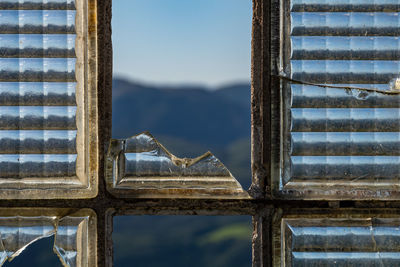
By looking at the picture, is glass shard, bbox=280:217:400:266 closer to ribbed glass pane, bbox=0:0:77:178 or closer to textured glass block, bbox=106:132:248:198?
textured glass block, bbox=106:132:248:198

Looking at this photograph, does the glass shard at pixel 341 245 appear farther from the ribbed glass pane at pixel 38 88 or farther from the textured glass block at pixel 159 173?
the ribbed glass pane at pixel 38 88

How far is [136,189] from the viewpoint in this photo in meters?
1.05

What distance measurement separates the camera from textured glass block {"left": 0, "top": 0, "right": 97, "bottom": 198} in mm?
1038

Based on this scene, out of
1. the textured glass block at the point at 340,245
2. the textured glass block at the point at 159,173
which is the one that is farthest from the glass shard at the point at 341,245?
the textured glass block at the point at 159,173

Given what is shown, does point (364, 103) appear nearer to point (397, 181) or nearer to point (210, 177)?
point (397, 181)

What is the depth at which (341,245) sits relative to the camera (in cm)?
105

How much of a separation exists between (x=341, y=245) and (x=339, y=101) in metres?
0.35

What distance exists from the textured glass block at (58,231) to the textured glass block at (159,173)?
Answer: 0.38ft

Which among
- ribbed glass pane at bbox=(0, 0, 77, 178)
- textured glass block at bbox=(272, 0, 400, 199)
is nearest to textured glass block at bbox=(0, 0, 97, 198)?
ribbed glass pane at bbox=(0, 0, 77, 178)

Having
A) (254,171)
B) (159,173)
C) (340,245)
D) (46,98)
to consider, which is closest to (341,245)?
(340,245)

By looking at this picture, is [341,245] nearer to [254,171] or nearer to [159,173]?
[254,171]

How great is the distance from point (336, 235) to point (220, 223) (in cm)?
886

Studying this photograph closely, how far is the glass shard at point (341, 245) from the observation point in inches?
41.4

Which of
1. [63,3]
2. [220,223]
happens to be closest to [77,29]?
[63,3]
